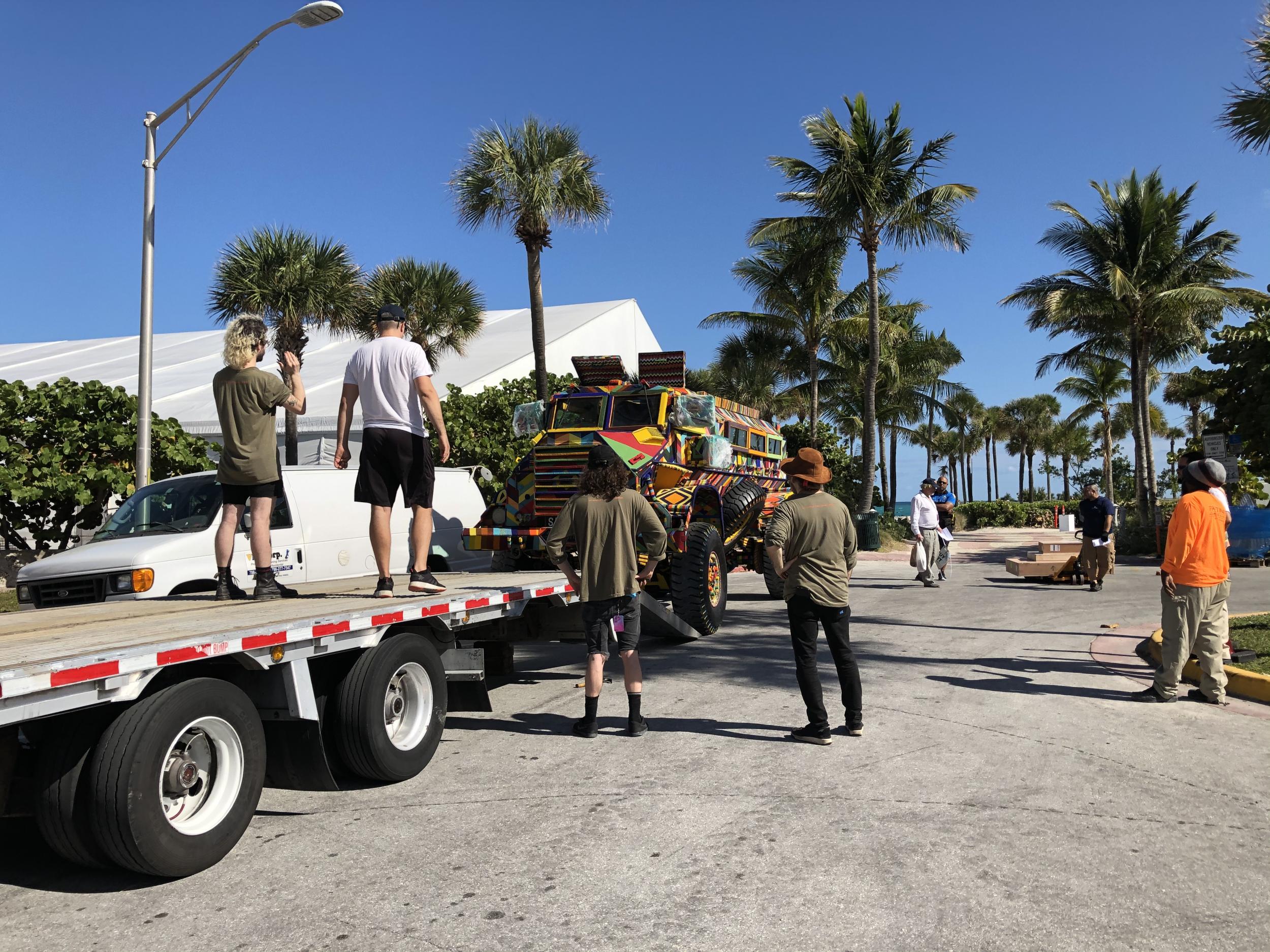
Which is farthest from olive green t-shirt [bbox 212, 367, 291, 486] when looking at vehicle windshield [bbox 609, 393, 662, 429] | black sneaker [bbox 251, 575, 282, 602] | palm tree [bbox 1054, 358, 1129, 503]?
palm tree [bbox 1054, 358, 1129, 503]

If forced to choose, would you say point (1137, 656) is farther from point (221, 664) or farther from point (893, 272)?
→ point (893, 272)

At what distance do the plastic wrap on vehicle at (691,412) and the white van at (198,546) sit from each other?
2.70 metres

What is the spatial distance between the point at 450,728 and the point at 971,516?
44.7 metres

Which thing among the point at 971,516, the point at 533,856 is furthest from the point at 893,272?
the point at 533,856

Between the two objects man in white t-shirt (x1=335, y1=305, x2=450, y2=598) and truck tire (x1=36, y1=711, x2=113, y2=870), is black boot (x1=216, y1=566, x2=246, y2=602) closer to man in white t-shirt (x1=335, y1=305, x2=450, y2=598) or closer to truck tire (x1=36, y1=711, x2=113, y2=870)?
man in white t-shirt (x1=335, y1=305, x2=450, y2=598)

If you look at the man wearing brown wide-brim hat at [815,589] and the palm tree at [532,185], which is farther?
the palm tree at [532,185]

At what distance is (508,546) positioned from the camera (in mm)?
9414

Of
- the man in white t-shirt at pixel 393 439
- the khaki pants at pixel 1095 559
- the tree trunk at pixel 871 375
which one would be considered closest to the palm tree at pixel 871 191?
the tree trunk at pixel 871 375

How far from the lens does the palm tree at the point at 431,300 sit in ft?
75.5

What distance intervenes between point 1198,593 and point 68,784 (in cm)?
704

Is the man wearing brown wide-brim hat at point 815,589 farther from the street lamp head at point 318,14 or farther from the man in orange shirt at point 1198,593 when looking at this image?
the street lamp head at point 318,14

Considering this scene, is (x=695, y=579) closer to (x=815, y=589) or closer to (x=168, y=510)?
(x=815, y=589)

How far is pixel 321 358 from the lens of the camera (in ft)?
118

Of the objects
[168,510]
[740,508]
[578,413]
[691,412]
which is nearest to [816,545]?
[691,412]
